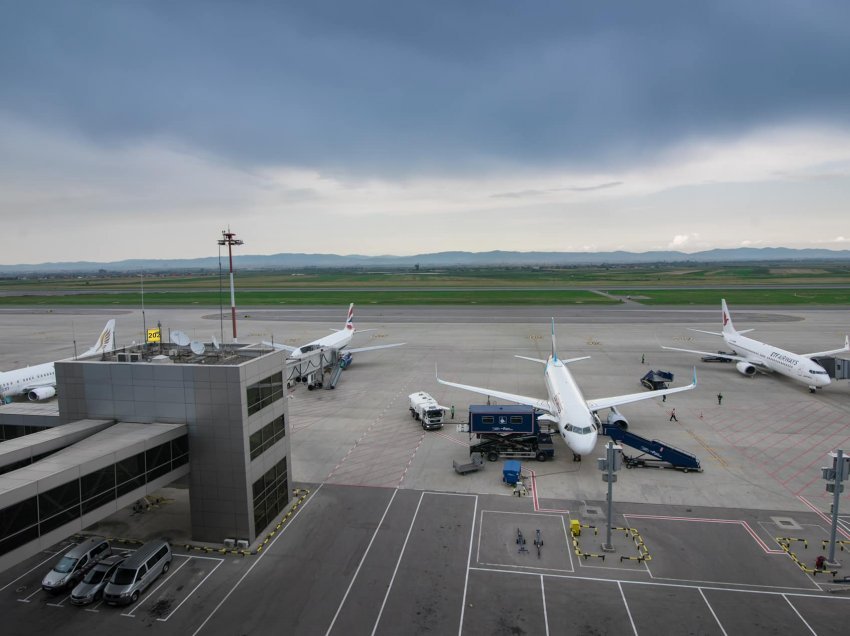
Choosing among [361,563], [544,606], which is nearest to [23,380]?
[361,563]

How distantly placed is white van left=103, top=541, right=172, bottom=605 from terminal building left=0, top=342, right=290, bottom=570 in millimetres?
2790

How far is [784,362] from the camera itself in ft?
186

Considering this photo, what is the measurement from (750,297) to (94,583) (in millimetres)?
174375

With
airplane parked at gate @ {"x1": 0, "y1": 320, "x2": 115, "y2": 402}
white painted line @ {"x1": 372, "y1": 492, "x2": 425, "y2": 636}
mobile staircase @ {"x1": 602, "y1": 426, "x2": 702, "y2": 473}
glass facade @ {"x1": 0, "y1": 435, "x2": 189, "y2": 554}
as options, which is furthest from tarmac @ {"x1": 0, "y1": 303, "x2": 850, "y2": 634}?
airplane parked at gate @ {"x1": 0, "y1": 320, "x2": 115, "y2": 402}

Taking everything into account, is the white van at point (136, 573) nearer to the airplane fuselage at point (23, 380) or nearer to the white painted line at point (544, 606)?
the white painted line at point (544, 606)

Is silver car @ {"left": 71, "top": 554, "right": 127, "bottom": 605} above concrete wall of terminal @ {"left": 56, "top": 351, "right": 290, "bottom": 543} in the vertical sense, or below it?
below

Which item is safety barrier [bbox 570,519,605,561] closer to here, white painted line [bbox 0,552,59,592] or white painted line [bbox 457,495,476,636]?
white painted line [bbox 457,495,476,636]

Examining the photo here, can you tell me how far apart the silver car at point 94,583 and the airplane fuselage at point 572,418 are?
28.0m

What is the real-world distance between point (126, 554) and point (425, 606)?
15.9 meters

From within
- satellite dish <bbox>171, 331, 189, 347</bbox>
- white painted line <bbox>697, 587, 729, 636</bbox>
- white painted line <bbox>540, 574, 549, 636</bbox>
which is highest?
satellite dish <bbox>171, 331, 189, 347</bbox>

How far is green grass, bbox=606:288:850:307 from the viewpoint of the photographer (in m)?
138

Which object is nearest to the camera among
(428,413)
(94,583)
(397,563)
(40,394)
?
(94,583)

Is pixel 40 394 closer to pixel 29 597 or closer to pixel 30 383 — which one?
pixel 30 383

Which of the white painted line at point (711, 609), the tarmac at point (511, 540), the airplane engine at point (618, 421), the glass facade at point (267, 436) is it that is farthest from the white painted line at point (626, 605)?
the airplane engine at point (618, 421)
